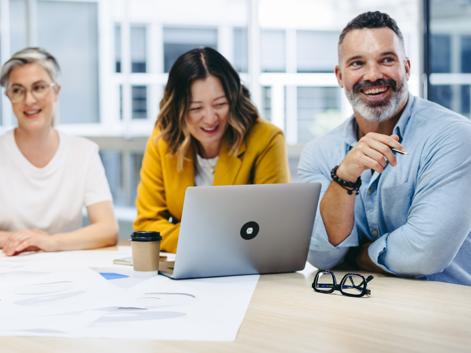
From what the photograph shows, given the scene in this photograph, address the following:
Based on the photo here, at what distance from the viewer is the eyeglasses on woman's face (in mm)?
2980

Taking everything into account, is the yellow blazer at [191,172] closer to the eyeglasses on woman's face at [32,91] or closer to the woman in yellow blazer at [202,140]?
the woman in yellow blazer at [202,140]

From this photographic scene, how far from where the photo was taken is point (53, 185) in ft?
9.89

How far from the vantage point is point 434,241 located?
2062 millimetres

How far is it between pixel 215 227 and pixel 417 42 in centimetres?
252

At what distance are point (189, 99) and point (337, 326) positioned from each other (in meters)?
1.43

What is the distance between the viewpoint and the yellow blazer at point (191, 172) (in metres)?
2.80

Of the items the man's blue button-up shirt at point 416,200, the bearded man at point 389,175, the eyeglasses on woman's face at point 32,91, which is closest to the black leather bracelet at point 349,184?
the bearded man at point 389,175

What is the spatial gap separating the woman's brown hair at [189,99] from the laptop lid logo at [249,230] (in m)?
0.80

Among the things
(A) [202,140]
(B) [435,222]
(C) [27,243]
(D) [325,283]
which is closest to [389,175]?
(B) [435,222]

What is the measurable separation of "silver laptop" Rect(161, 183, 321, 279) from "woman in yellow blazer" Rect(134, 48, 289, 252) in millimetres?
695

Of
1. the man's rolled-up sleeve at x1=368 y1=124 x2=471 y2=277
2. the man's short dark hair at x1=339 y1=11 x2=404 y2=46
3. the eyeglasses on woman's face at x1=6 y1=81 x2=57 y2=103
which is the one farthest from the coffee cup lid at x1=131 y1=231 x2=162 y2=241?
the eyeglasses on woman's face at x1=6 y1=81 x2=57 y2=103

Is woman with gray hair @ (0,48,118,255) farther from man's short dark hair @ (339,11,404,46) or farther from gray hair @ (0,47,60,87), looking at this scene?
man's short dark hair @ (339,11,404,46)

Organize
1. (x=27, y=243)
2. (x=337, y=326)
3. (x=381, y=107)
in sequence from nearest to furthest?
(x=337, y=326) → (x=381, y=107) → (x=27, y=243)

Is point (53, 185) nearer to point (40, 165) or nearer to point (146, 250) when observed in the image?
point (40, 165)
